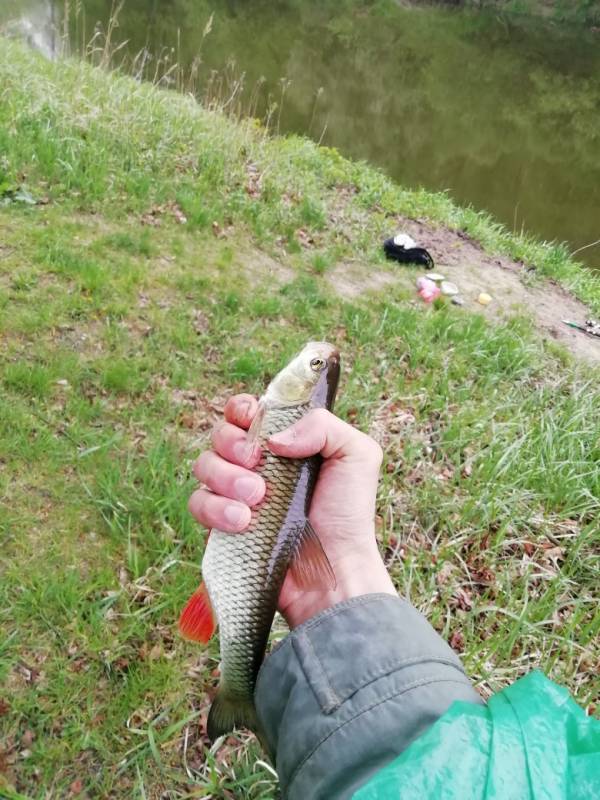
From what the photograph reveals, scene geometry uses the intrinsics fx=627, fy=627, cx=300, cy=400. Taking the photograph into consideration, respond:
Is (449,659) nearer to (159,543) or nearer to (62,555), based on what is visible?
(159,543)

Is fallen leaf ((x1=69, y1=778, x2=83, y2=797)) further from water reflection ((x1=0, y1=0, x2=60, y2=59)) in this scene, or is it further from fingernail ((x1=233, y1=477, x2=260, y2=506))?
water reflection ((x1=0, y1=0, x2=60, y2=59))

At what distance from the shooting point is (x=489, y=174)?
50.5 feet

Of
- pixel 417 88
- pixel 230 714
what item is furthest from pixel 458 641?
pixel 417 88

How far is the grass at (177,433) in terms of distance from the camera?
270cm

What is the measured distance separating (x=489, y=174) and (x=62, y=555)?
15.0m

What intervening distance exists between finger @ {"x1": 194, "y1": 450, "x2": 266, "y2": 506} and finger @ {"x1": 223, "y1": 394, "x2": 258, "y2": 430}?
0.12 metres

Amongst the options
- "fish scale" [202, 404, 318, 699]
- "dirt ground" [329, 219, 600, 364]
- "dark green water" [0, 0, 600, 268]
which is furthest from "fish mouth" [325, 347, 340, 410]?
"dark green water" [0, 0, 600, 268]

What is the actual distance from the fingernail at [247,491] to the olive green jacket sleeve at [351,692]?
375 mm

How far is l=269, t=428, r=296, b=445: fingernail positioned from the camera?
5.87ft

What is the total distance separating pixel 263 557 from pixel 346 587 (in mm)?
390

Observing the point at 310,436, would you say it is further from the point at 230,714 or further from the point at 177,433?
the point at 177,433

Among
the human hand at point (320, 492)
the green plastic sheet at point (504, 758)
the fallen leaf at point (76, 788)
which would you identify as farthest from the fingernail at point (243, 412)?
the fallen leaf at point (76, 788)

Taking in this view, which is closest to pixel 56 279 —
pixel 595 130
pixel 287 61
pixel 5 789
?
pixel 5 789

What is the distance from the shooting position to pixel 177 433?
3998 mm
